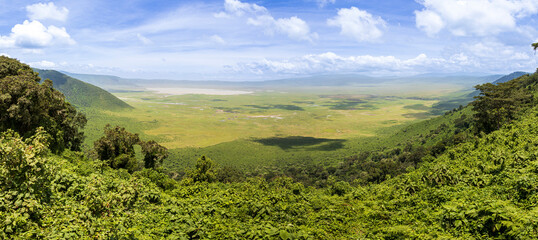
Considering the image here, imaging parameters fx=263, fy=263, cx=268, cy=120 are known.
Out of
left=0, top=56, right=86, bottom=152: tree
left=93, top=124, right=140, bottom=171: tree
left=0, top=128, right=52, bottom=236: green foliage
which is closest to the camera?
left=0, top=128, right=52, bottom=236: green foliage

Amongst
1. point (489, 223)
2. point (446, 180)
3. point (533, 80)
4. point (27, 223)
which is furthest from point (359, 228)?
point (533, 80)

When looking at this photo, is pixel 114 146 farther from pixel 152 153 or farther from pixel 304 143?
pixel 304 143

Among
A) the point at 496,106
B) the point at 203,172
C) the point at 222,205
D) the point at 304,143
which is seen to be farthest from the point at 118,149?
the point at 304,143

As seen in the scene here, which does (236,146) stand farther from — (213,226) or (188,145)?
(213,226)

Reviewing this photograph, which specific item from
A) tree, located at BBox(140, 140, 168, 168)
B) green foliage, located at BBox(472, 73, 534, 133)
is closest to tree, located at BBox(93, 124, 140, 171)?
tree, located at BBox(140, 140, 168, 168)

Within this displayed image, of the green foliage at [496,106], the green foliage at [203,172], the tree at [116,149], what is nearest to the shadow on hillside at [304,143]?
the green foliage at [496,106]

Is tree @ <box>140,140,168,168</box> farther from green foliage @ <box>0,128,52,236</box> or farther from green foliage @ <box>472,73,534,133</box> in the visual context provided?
green foliage @ <box>472,73,534,133</box>

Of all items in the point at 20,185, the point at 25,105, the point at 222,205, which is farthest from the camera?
the point at 25,105

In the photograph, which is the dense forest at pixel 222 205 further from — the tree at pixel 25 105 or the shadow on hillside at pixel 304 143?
the shadow on hillside at pixel 304 143
